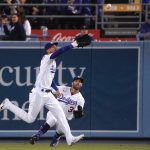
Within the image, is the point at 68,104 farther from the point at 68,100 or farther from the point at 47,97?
the point at 47,97

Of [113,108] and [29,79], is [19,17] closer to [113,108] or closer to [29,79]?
[29,79]

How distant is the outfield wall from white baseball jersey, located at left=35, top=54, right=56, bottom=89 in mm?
1748

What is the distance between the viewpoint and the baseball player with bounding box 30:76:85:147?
48.2 ft

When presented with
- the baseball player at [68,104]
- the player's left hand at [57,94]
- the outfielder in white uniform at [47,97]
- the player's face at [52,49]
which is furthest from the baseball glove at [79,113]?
Result: the player's face at [52,49]

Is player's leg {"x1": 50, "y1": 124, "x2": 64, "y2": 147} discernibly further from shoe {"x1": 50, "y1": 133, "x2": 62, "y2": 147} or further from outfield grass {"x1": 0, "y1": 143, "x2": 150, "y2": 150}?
outfield grass {"x1": 0, "y1": 143, "x2": 150, "y2": 150}

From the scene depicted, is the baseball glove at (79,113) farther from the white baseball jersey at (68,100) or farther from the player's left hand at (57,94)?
the player's left hand at (57,94)

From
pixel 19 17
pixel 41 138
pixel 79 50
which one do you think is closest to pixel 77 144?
pixel 41 138

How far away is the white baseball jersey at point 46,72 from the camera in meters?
14.2

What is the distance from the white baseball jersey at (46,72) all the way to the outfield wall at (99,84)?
5.74 feet

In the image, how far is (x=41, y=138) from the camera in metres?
16.3

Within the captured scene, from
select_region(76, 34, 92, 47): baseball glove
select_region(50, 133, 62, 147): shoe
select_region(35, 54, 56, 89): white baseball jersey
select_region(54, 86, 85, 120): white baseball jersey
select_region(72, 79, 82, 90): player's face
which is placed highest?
select_region(76, 34, 92, 47): baseball glove

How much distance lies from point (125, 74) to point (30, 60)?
6.73 ft

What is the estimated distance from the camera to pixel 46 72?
46.8 feet

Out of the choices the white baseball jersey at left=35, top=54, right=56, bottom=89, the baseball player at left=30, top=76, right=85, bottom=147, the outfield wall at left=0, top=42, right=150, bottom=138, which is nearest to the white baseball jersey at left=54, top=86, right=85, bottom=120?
the baseball player at left=30, top=76, right=85, bottom=147
